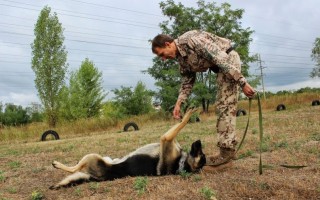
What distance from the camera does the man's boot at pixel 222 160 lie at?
16.4ft

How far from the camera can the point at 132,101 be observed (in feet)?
99.8

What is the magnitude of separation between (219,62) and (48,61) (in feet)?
79.2

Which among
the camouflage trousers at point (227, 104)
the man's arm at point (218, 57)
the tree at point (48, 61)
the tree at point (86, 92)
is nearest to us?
the man's arm at point (218, 57)

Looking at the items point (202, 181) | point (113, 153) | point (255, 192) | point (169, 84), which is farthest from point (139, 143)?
point (169, 84)

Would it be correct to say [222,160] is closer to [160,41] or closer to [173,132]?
[173,132]

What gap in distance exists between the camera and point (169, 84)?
92.9 feet

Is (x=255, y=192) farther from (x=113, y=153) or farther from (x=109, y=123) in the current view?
(x=109, y=123)

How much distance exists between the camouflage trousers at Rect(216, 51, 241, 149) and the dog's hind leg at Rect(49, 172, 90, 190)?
2.01m

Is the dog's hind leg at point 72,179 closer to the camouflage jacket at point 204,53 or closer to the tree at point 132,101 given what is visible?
the camouflage jacket at point 204,53

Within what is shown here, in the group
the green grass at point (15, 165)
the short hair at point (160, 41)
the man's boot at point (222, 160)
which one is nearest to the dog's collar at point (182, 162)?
the man's boot at point (222, 160)

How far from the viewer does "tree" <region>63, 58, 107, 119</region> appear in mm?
33656

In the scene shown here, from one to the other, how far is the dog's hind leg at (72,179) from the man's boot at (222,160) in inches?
67.3

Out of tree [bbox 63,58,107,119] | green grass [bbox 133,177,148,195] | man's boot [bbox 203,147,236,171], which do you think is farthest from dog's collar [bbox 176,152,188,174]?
tree [bbox 63,58,107,119]

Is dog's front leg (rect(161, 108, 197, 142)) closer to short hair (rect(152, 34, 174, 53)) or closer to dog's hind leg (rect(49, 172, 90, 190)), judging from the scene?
short hair (rect(152, 34, 174, 53))
